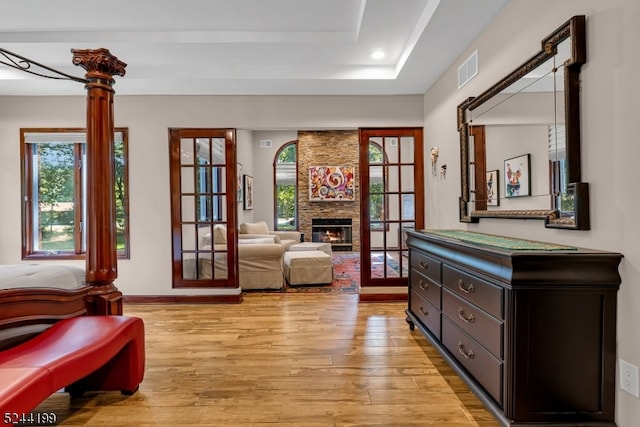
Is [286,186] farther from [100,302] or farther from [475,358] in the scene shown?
[475,358]

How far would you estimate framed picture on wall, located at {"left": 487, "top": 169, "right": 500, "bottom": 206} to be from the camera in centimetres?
256

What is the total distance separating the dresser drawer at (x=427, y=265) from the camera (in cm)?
250

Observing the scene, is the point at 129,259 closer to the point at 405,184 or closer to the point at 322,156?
the point at 405,184

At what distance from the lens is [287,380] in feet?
7.79

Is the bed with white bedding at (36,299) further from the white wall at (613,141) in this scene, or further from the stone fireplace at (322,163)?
the stone fireplace at (322,163)

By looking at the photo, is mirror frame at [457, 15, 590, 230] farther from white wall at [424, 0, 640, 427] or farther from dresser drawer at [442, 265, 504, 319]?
dresser drawer at [442, 265, 504, 319]

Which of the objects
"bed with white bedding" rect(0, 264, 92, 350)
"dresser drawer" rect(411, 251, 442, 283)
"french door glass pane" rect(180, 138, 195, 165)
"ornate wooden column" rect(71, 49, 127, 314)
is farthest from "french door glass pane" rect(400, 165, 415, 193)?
"bed with white bedding" rect(0, 264, 92, 350)

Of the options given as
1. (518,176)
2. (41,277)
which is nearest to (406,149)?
(518,176)

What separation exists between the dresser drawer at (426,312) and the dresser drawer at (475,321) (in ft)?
0.56

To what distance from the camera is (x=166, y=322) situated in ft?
11.9

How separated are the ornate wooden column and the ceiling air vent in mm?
2831

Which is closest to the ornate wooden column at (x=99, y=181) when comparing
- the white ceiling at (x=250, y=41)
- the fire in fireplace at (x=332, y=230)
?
the white ceiling at (x=250, y=41)

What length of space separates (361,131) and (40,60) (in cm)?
357

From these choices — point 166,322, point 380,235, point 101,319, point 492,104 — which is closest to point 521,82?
point 492,104
